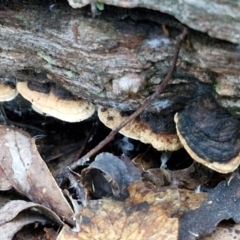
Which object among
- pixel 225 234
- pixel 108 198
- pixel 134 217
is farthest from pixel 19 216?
pixel 225 234

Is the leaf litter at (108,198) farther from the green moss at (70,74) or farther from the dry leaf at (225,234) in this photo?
the green moss at (70,74)

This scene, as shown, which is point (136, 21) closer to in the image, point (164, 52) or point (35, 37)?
point (164, 52)

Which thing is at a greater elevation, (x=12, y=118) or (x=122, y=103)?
(x=122, y=103)

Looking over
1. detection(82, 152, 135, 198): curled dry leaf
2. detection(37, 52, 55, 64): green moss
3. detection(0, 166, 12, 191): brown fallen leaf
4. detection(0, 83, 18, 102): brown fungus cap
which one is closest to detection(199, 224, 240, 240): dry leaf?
detection(82, 152, 135, 198): curled dry leaf

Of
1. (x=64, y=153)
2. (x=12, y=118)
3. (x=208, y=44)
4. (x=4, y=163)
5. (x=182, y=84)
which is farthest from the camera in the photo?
(x=12, y=118)

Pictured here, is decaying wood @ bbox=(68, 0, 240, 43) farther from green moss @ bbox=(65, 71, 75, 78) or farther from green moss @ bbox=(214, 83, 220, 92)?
green moss @ bbox=(65, 71, 75, 78)

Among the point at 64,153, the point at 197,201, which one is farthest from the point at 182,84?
the point at 64,153

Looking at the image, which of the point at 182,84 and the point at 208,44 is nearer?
the point at 208,44
